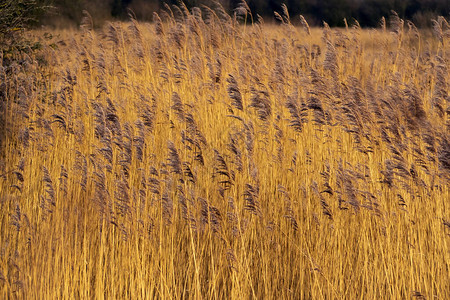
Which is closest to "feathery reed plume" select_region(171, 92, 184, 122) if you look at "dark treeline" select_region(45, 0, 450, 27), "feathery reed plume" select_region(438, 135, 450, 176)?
"feathery reed plume" select_region(438, 135, 450, 176)

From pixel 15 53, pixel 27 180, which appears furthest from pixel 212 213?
pixel 15 53

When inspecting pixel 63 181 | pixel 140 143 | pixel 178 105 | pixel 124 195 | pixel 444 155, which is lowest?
pixel 124 195

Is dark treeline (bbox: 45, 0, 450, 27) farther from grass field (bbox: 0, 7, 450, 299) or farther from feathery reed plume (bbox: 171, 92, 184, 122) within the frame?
grass field (bbox: 0, 7, 450, 299)

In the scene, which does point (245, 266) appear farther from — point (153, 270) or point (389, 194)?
point (389, 194)

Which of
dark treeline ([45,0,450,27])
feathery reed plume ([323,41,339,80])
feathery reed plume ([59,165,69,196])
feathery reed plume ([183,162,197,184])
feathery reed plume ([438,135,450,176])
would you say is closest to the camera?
feathery reed plume ([438,135,450,176])

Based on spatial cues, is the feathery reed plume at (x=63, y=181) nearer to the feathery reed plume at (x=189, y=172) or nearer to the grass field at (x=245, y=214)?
the grass field at (x=245, y=214)

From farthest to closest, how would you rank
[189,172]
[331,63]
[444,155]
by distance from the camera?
[331,63] → [189,172] → [444,155]

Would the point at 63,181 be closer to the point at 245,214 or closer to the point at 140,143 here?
the point at 140,143

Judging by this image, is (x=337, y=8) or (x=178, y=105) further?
(x=337, y=8)

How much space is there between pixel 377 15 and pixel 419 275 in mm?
21127

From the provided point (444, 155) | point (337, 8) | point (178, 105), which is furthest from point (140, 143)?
point (337, 8)

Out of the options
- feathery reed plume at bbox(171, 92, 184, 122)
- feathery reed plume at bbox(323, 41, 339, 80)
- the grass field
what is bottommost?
the grass field

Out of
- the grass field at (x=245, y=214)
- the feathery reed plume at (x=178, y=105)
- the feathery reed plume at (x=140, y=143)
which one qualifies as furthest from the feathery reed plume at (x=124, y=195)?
the feathery reed plume at (x=178, y=105)

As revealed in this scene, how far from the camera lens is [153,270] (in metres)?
2.51
